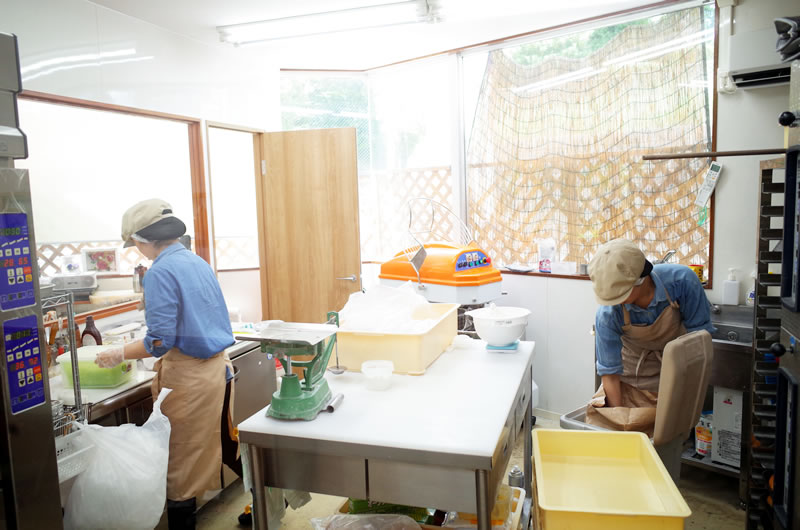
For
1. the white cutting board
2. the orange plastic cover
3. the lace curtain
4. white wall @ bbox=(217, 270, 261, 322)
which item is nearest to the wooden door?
white wall @ bbox=(217, 270, 261, 322)

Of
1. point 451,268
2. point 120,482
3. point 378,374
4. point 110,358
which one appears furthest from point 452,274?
point 120,482

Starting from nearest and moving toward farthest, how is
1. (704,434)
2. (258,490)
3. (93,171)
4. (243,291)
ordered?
1. (258,490)
2. (704,434)
3. (93,171)
4. (243,291)

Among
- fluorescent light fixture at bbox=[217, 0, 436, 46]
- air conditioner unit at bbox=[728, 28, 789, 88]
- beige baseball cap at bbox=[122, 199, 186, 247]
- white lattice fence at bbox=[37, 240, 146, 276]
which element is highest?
fluorescent light fixture at bbox=[217, 0, 436, 46]

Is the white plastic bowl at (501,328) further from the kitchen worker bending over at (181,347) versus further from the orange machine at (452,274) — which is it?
the kitchen worker bending over at (181,347)

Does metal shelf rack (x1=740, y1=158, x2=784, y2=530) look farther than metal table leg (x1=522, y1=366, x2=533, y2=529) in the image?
No

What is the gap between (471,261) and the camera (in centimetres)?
282

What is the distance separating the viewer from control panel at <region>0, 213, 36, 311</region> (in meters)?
1.16

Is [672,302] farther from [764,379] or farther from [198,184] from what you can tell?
[198,184]

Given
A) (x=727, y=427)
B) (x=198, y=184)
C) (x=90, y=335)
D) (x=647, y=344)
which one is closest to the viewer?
(x=647, y=344)

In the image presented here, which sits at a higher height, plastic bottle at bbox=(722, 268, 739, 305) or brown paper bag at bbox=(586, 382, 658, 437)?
plastic bottle at bbox=(722, 268, 739, 305)

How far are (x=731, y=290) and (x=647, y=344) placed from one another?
32.7 inches

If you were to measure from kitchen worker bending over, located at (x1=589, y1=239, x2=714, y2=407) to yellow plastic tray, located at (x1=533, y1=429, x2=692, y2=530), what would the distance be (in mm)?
731

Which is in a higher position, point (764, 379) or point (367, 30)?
point (367, 30)

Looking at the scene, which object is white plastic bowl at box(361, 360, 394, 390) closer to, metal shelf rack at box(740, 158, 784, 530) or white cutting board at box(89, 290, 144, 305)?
metal shelf rack at box(740, 158, 784, 530)
